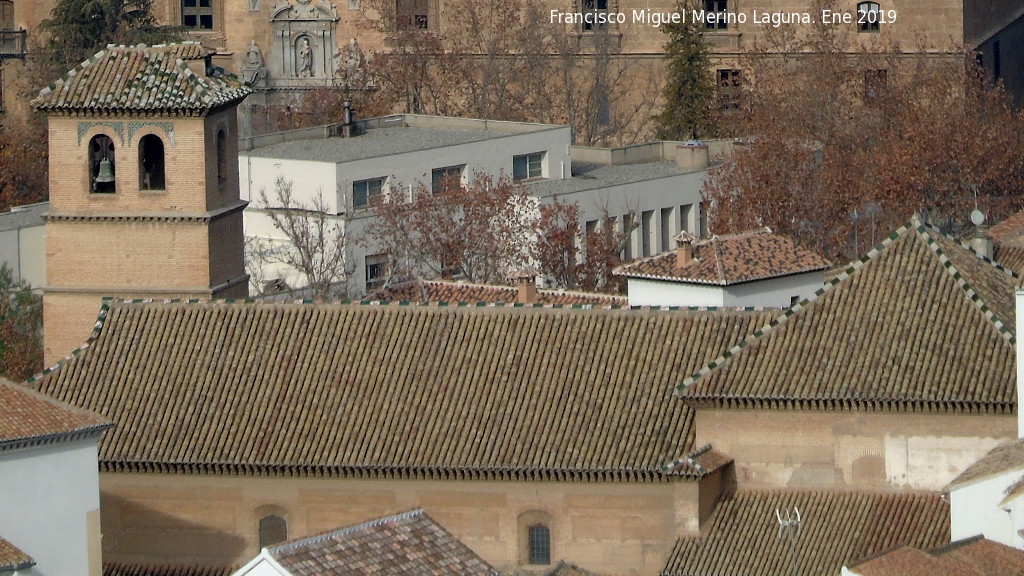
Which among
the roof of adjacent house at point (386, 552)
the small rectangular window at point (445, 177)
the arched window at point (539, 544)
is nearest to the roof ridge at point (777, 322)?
the arched window at point (539, 544)

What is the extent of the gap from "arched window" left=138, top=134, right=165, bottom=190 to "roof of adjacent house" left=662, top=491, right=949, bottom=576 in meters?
15.5

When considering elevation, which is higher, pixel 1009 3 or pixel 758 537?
pixel 1009 3

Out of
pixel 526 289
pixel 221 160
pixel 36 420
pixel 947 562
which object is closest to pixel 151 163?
pixel 221 160

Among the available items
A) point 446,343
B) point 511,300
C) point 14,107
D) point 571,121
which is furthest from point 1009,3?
point 446,343

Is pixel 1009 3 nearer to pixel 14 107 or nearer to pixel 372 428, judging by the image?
pixel 14 107

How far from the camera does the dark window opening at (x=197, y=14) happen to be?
120188mm

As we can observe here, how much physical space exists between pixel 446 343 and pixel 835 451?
688 centimetres

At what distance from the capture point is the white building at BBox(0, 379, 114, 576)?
5038cm

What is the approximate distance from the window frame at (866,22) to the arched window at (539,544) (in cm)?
6170

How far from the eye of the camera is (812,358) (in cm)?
5419

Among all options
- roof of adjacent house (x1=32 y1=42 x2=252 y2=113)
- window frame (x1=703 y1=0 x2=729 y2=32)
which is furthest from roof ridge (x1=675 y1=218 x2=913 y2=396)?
window frame (x1=703 y1=0 x2=729 y2=32)

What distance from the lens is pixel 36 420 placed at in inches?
2019

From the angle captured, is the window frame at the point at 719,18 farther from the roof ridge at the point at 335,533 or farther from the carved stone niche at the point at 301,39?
the roof ridge at the point at 335,533

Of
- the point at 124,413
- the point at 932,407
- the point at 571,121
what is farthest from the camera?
the point at 571,121
